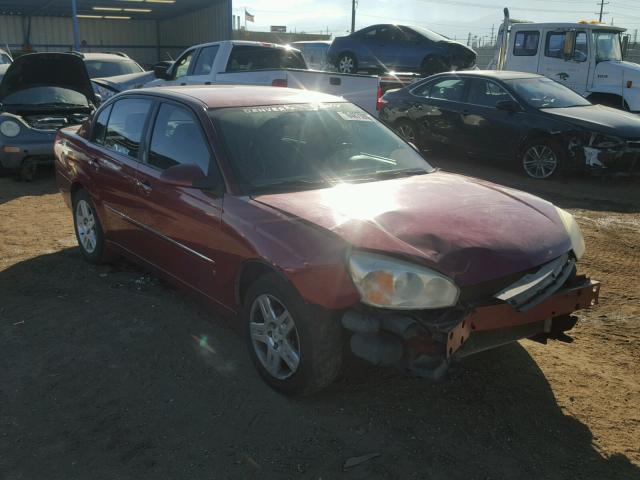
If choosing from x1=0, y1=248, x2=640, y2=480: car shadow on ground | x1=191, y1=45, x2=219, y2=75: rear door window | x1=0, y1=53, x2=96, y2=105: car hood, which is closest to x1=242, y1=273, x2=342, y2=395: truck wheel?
x1=0, y1=248, x2=640, y2=480: car shadow on ground

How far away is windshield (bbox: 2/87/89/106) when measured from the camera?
9.27 meters

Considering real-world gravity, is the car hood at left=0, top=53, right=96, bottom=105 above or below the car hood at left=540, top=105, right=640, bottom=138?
above

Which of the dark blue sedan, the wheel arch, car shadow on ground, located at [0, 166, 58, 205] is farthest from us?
the dark blue sedan

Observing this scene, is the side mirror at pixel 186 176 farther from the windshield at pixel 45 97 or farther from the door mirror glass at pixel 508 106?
the door mirror glass at pixel 508 106

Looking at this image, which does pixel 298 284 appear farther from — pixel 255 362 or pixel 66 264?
pixel 66 264

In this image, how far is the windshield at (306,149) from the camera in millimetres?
3717

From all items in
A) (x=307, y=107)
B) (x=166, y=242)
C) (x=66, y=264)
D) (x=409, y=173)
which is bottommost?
(x=66, y=264)

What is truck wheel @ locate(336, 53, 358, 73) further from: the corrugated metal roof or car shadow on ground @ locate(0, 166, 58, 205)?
the corrugated metal roof

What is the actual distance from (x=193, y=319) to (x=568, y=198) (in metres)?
5.81

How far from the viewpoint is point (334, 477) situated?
2.69m

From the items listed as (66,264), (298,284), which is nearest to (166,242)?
(298,284)

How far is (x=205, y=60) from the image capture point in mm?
11625

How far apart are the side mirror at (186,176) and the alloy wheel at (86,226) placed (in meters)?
1.98

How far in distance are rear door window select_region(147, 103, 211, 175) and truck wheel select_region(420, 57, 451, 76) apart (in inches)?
480
